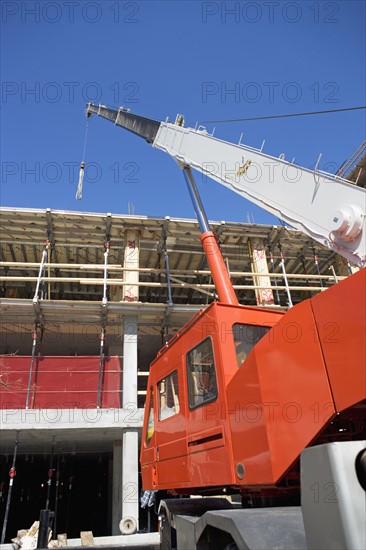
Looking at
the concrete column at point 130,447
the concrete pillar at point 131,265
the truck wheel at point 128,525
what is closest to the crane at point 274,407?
the truck wheel at point 128,525

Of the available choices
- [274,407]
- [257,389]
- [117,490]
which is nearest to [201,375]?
[257,389]

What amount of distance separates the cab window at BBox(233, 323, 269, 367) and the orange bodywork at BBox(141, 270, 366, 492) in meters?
0.02

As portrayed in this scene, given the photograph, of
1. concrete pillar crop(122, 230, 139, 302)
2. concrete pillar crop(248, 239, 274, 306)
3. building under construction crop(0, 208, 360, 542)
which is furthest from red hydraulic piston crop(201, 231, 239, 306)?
concrete pillar crop(248, 239, 274, 306)

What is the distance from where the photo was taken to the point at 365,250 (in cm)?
369

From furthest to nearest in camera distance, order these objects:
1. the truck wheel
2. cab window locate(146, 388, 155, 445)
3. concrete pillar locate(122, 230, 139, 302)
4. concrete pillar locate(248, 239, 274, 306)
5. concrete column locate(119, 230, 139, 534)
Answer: concrete pillar locate(248, 239, 274, 306) → concrete pillar locate(122, 230, 139, 302) → concrete column locate(119, 230, 139, 534) → the truck wheel → cab window locate(146, 388, 155, 445)

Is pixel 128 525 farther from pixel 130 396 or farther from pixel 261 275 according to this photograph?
pixel 261 275

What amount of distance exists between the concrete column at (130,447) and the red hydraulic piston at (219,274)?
580 centimetres

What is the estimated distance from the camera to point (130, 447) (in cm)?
1138

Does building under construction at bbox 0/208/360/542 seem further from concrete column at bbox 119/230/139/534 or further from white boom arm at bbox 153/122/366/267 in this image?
white boom arm at bbox 153/122/366/267

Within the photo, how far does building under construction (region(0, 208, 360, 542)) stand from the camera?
470 inches

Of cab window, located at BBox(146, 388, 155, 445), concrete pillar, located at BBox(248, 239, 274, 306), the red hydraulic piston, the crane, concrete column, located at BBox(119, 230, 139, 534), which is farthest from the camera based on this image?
concrete pillar, located at BBox(248, 239, 274, 306)

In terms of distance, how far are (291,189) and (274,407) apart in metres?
3.05

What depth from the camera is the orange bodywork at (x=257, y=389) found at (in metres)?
2.45

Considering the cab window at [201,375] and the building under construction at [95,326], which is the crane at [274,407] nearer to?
the cab window at [201,375]
